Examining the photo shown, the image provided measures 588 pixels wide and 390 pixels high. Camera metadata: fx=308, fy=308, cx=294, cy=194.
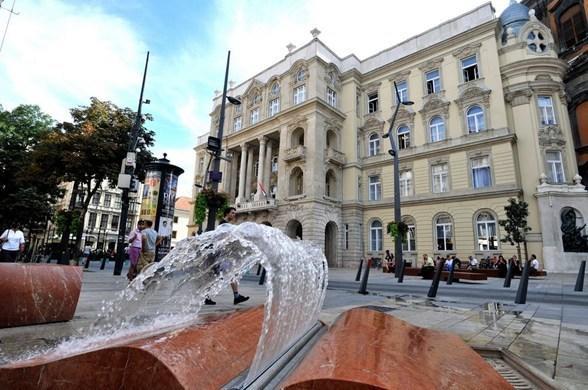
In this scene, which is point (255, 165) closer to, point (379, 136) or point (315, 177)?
point (315, 177)

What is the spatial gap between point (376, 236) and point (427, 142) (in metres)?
9.12

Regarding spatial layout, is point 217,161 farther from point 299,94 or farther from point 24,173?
point 299,94

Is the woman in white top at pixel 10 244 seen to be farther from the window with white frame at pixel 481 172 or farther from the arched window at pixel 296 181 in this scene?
the window with white frame at pixel 481 172

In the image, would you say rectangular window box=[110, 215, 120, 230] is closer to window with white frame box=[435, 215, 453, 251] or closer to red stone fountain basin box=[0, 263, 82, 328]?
window with white frame box=[435, 215, 453, 251]

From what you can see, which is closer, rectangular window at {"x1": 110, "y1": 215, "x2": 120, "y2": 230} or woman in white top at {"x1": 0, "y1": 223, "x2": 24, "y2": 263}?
woman in white top at {"x1": 0, "y1": 223, "x2": 24, "y2": 263}

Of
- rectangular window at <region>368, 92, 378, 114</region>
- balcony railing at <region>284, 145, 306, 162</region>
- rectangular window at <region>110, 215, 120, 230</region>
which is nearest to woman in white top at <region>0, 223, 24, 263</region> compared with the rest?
balcony railing at <region>284, 145, 306, 162</region>

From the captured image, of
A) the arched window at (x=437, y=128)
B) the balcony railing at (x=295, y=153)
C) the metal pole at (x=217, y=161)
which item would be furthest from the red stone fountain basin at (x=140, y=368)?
the arched window at (x=437, y=128)

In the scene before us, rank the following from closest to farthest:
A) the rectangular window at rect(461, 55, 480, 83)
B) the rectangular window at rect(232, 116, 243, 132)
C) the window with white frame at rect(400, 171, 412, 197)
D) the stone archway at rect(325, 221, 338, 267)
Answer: the rectangular window at rect(461, 55, 480, 83) → the window with white frame at rect(400, 171, 412, 197) → the stone archway at rect(325, 221, 338, 267) → the rectangular window at rect(232, 116, 243, 132)

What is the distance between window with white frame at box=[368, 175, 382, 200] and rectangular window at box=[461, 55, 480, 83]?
10.7 m

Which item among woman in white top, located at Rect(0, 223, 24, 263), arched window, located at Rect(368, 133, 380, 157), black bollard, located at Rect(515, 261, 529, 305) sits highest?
arched window, located at Rect(368, 133, 380, 157)

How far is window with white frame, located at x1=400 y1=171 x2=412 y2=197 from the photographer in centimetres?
2640

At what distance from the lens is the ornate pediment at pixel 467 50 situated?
24.5m

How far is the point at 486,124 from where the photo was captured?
23.1 metres

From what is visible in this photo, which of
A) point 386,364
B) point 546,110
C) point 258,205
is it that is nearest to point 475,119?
point 546,110
